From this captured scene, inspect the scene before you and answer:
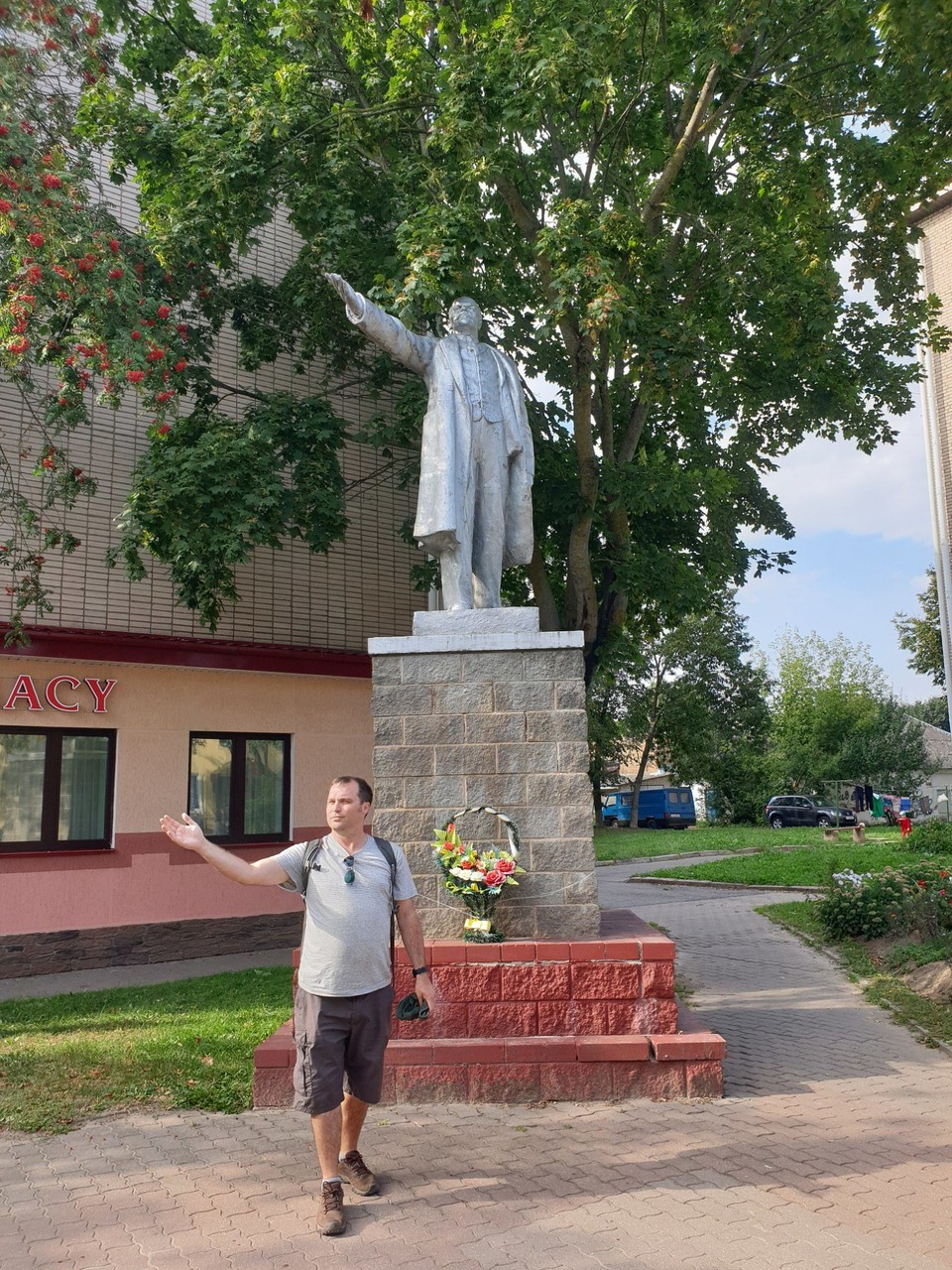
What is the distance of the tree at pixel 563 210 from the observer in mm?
9094

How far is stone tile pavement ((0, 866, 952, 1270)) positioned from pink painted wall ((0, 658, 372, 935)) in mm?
6005

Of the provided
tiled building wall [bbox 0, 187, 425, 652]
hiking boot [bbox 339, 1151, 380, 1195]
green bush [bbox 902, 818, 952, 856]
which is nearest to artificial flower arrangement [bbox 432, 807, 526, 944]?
hiking boot [bbox 339, 1151, 380, 1195]

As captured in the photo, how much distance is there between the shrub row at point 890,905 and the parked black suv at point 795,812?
27.3 metres

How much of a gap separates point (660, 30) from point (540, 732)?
7264mm

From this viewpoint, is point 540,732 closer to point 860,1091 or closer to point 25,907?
point 860,1091

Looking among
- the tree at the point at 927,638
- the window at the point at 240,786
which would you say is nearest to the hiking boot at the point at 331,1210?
the window at the point at 240,786

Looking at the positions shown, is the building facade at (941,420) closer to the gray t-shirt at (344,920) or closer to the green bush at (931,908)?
the green bush at (931,908)

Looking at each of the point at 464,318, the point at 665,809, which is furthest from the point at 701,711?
the point at 464,318

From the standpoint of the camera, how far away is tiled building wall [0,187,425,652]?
11531mm

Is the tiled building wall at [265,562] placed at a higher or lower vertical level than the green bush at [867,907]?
higher

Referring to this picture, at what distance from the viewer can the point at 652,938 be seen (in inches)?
234

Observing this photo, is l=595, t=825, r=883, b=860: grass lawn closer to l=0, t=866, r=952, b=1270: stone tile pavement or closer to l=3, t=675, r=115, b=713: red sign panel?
l=3, t=675, r=115, b=713: red sign panel

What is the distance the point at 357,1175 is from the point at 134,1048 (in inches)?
126

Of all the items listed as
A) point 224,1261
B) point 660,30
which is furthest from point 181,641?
point 224,1261
